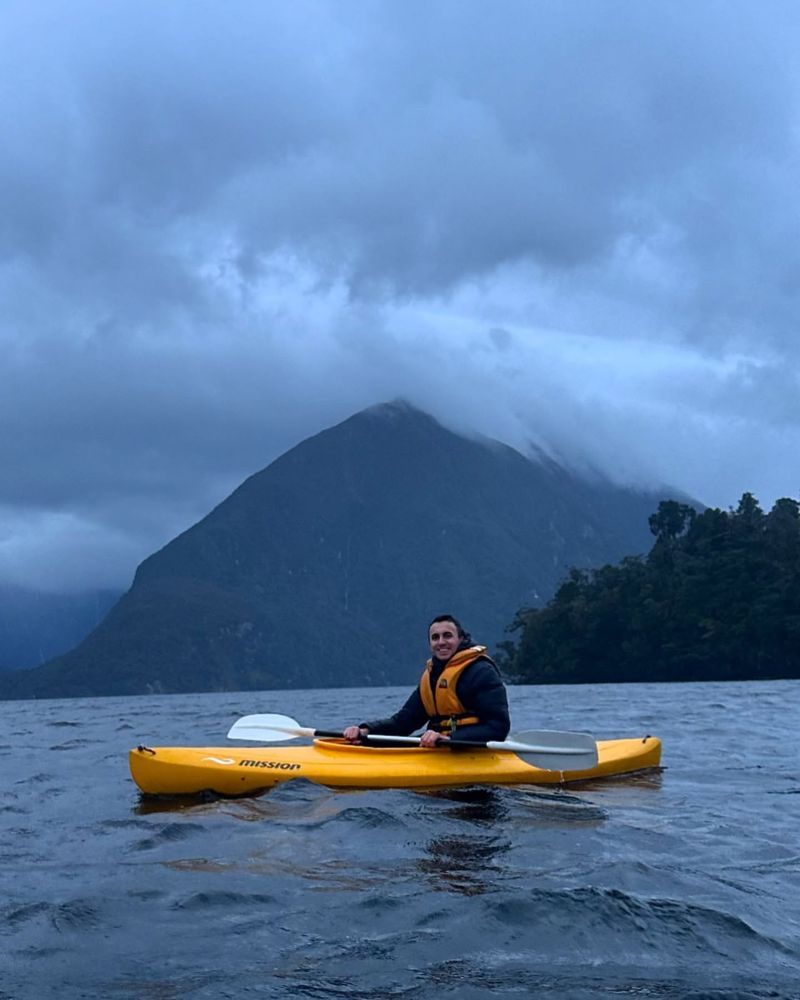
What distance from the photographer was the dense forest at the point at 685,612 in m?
78.8

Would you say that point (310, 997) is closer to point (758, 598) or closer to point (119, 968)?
point (119, 968)

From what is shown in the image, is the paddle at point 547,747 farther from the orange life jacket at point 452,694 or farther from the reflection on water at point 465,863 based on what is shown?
the reflection on water at point 465,863

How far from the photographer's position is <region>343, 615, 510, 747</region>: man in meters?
11.2

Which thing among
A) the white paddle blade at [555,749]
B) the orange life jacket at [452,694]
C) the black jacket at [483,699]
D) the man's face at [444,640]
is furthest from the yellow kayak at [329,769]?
the man's face at [444,640]

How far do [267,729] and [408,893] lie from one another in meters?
6.22

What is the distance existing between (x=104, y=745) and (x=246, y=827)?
11621 millimetres

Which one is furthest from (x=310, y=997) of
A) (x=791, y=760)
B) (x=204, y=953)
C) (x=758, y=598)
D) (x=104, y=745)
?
(x=758, y=598)

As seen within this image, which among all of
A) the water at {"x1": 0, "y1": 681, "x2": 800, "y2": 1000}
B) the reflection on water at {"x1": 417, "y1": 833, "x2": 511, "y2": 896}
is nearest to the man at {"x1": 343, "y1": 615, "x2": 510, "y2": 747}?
the water at {"x1": 0, "y1": 681, "x2": 800, "y2": 1000}

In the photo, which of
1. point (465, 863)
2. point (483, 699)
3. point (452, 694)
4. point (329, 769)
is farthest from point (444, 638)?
point (465, 863)

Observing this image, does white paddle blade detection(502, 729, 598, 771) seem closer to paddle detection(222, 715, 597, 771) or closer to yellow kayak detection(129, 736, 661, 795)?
paddle detection(222, 715, 597, 771)

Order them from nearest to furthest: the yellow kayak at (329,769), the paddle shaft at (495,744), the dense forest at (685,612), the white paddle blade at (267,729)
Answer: the yellow kayak at (329,769) → the paddle shaft at (495,744) → the white paddle blade at (267,729) → the dense forest at (685,612)

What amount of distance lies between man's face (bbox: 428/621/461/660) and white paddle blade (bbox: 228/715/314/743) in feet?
5.97

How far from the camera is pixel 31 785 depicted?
12.9 m

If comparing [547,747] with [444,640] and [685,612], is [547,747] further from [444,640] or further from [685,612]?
[685,612]
